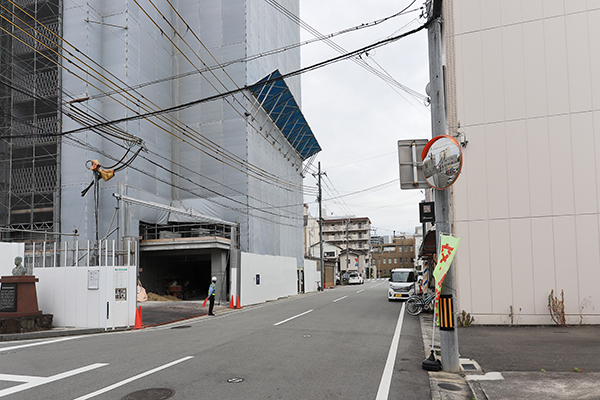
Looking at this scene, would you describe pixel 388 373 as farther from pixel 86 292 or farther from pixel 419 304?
pixel 86 292

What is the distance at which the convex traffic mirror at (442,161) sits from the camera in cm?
757

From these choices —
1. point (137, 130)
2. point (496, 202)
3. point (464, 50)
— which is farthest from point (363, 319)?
point (137, 130)

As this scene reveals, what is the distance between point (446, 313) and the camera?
300 inches

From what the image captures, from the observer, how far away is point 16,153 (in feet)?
104

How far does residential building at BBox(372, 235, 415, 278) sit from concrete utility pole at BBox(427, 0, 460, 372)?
94.1 m

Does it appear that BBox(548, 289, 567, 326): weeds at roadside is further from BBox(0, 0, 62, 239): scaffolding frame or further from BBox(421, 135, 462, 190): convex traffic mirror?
BBox(0, 0, 62, 239): scaffolding frame

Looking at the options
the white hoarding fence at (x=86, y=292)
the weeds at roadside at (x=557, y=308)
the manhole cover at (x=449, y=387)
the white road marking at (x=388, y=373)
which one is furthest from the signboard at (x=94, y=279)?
the weeds at roadside at (x=557, y=308)

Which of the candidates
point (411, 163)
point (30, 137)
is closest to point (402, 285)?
point (411, 163)

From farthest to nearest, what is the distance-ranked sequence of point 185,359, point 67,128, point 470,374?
point 67,128, point 185,359, point 470,374

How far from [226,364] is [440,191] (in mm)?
5125

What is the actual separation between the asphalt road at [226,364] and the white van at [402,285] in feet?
36.5

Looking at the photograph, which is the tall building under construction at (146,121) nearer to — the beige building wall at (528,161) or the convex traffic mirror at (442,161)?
the beige building wall at (528,161)

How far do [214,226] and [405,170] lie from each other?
90.9 ft

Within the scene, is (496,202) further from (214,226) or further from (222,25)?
(222,25)
